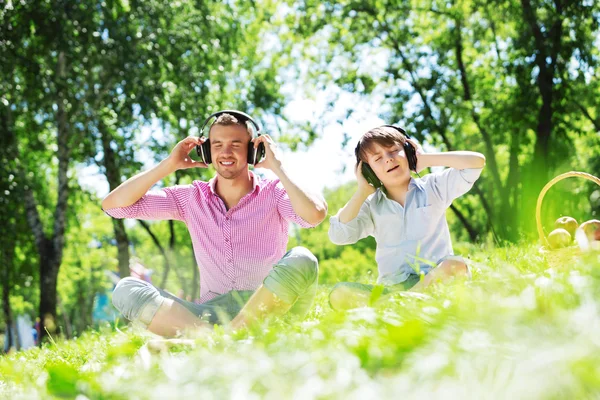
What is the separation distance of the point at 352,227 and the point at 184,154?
1.38 meters

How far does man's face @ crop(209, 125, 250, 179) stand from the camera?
457cm

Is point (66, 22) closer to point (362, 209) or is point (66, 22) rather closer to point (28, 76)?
point (28, 76)

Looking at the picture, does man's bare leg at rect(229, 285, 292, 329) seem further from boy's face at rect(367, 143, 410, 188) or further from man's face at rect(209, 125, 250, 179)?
boy's face at rect(367, 143, 410, 188)

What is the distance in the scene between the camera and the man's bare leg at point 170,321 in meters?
3.94

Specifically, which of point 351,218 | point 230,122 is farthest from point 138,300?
point 351,218

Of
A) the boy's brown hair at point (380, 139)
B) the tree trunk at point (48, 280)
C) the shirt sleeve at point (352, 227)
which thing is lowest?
the tree trunk at point (48, 280)

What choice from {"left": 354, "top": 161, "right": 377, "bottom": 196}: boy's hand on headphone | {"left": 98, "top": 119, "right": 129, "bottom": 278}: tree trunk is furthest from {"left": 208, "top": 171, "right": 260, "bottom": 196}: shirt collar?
{"left": 98, "top": 119, "right": 129, "bottom": 278}: tree trunk

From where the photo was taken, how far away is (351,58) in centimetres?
1748

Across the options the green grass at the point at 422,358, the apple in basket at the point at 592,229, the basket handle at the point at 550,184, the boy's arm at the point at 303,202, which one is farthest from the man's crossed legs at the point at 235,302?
the apple in basket at the point at 592,229

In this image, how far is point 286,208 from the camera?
178 inches

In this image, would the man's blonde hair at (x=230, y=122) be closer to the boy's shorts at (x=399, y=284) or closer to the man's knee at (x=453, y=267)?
the boy's shorts at (x=399, y=284)

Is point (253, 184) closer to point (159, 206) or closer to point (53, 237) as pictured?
point (159, 206)

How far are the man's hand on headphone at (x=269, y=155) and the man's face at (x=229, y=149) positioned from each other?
104 mm

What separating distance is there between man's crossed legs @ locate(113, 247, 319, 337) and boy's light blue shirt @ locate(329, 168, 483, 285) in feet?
2.48
